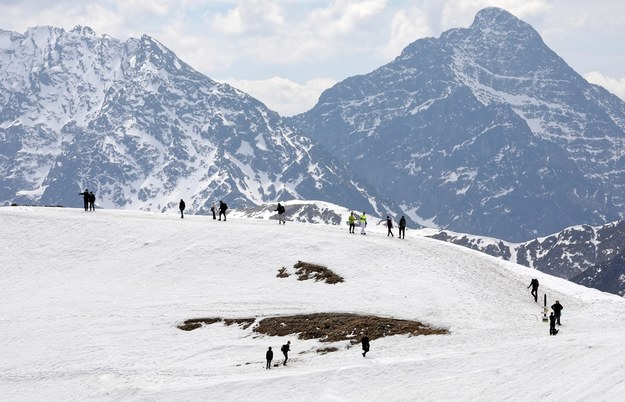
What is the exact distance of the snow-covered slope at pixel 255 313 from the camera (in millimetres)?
48594

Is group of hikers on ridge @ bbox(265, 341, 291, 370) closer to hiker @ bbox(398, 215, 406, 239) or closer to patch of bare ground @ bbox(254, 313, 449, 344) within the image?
patch of bare ground @ bbox(254, 313, 449, 344)

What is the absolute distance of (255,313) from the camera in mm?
64438

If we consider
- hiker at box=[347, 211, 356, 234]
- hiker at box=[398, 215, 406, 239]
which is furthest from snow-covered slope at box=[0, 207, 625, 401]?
hiker at box=[347, 211, 356, 234]

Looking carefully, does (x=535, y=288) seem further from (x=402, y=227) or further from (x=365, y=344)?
(x=365, y=344)

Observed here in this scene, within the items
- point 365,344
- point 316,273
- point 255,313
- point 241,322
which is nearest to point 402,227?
point 316,273

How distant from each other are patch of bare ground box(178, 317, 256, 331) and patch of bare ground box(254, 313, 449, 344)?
1.26 metres

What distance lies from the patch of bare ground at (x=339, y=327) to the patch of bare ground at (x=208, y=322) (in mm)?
1260

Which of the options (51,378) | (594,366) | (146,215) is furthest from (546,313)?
(146,215)

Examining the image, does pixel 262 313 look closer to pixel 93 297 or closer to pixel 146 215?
pixel 93 297

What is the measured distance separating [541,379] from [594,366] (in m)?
2.98

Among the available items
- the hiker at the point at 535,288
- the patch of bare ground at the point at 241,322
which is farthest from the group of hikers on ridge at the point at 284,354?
the hiker at the point at 535,288

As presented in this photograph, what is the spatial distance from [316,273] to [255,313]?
8.86m

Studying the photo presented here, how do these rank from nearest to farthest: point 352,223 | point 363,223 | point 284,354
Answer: point 284,354 → point 363,223 → point 352,223

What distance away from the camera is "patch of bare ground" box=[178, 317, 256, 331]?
6317 centimetres
